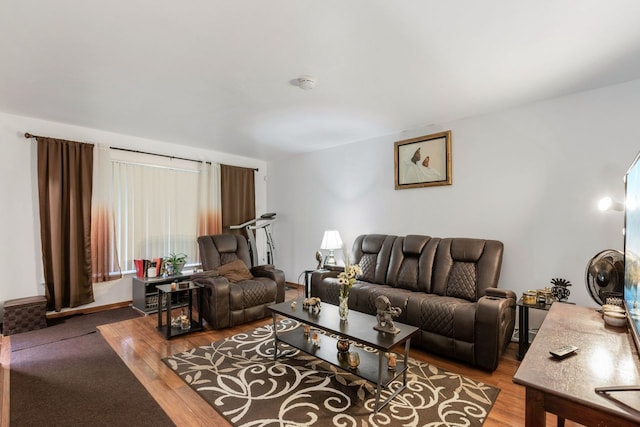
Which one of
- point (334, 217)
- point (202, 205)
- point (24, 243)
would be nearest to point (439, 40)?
point (334, 217)

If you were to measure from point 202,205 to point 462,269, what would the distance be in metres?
3.98

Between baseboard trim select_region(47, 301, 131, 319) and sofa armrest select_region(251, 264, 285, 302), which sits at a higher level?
sofa armrest select_region(251, 264, 285, 302)

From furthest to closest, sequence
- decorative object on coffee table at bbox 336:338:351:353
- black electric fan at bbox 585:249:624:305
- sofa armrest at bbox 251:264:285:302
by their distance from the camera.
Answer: sofa armrest at bbox 251:264:285:302
decorative object on coffee table at bbox 336:338:351:353
black electric fan at bbox 585:249:624:305

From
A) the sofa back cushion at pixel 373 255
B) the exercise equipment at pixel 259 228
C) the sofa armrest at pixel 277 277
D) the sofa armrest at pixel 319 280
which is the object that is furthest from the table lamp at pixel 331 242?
the exercise equipment at pixel 259 228

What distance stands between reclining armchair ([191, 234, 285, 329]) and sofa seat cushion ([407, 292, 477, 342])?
175cm

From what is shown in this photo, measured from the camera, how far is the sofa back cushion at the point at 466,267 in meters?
3.04

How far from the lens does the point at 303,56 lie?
217cm

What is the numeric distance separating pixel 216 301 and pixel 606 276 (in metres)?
3.27

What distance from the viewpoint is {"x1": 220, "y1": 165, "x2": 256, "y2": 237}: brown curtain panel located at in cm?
526

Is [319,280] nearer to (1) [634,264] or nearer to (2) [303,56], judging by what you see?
(2) [303,56]

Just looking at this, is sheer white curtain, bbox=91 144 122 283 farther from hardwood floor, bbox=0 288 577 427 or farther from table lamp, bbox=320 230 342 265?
table lamp, bbox=320 230 342 265

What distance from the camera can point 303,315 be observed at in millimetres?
2574

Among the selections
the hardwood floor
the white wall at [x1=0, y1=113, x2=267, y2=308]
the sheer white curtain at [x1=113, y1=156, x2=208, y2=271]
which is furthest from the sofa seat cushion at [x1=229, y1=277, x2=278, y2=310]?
the white wall at [x1=0, y1=113, x2=267, y2=308]

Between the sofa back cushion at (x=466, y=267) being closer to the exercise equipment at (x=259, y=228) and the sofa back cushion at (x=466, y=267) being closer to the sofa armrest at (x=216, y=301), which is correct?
the sofa armrest at (x=216, y=301)
